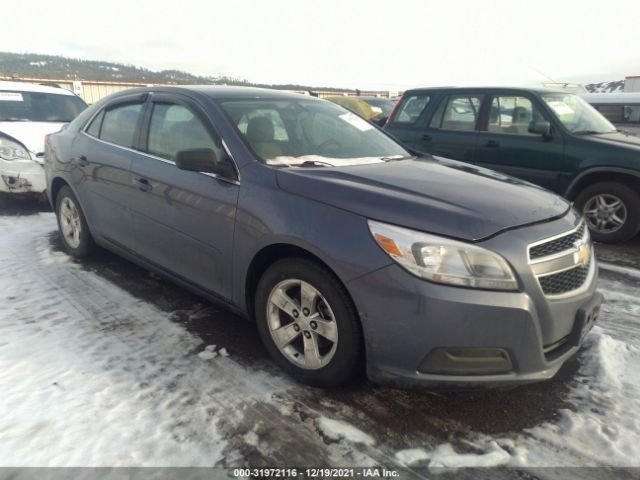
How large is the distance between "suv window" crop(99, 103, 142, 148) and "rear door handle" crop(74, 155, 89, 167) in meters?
0.25

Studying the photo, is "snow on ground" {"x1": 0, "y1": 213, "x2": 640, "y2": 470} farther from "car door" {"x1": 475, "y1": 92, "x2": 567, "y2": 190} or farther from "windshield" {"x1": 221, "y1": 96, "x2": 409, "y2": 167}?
"car door" {"x1": 475, "y1": 92, "x2": 567, "y2": 190}

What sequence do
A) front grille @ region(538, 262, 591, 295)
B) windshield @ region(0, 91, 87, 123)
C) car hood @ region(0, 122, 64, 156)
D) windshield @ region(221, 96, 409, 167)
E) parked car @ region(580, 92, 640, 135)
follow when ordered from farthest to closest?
parked car @ region(580, 92, 640, 135)
windshield @ region(0, 91, 87, 123)
car hood @ region(0, 122, 64, 156)
windshield @ region(221, 96, 409, 167)
front grille @ region(538, 262, 591, 295)

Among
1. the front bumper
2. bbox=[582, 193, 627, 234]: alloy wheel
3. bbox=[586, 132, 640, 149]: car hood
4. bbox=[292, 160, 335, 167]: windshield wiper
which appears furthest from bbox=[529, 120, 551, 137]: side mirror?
the front bumper

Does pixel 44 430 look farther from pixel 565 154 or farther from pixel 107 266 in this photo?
pixel 565 154

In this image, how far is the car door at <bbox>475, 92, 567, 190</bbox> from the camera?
222 inches

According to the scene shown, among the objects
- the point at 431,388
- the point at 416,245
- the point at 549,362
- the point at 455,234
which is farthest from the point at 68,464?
the point at 549,362

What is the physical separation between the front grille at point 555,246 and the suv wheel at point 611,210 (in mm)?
3356

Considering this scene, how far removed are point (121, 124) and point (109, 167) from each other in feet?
1.26

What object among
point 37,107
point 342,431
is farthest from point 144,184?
point 37,107

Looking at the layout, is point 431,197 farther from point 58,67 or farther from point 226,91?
point 58,67

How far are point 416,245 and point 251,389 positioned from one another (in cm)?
121

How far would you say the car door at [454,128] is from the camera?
630cm

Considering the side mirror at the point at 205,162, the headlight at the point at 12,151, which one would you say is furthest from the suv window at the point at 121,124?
the headlight at the point at 12,151

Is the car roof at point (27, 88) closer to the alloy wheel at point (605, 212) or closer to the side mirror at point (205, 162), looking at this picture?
the side mirror at point (205, 162)
